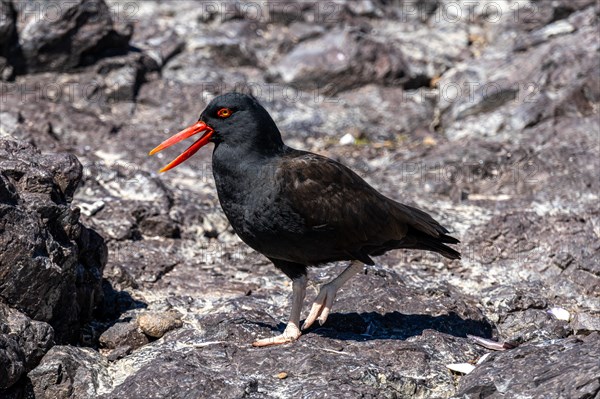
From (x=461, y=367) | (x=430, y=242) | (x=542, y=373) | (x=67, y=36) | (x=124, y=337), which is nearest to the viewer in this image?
(x=542, y=373)

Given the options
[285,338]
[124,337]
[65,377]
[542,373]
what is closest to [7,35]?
[124,337]

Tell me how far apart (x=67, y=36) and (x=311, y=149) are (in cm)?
330

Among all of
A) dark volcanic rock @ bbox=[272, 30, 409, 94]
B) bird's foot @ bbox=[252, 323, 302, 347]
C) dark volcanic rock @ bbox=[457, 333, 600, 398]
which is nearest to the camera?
dark volcanic rock @ bbox=[457, 333, 600, 398]

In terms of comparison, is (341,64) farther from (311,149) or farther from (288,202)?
(288,202)

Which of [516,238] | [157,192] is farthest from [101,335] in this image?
[516,238]

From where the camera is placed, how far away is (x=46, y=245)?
21.4 ft

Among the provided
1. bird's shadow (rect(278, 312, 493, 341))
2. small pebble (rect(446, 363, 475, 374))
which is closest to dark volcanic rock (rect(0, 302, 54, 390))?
bird's shadow (rect(278, 312, 493, 341))

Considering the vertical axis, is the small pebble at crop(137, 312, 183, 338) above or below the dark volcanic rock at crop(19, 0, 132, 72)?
below

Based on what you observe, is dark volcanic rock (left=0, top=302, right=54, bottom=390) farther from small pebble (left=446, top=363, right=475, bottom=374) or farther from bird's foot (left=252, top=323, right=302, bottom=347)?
small pebble (left=446, top=363, right=475, bottom=374)

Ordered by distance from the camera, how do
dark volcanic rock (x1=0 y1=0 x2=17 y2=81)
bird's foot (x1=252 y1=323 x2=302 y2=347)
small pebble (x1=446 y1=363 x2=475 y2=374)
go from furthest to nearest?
1. dark volcanic rock (x1=0 y1=0 x2=17 y2=81)
2. bird's foot (x1=252 y1=323 x2=302 y2=347)
3. small pebble (x1=446 y1=363 x2=475 y2=374)

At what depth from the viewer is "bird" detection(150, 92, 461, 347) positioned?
6543 millimetres

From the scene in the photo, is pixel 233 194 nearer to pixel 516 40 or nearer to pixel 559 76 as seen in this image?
pixel 559 76

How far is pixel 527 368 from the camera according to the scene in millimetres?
5965

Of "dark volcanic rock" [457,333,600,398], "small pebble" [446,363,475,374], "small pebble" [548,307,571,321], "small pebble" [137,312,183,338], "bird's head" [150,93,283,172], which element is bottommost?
"small pebble" [548,307,571,321]
